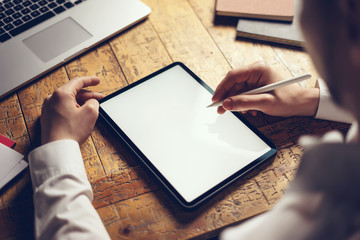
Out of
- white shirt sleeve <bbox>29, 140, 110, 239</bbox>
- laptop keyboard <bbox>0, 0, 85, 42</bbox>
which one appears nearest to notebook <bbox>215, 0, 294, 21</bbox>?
laptop keyboard <bbox>0, 0, 85, 42</bbox>

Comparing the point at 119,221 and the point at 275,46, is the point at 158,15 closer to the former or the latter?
the point at 275,46

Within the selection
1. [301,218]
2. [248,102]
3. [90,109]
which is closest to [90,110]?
[90,109]

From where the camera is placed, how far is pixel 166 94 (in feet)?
2.52

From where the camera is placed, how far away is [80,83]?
77 cm

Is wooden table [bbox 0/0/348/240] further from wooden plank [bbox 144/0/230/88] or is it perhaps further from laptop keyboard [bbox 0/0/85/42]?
laptop keyboard [bbox 0/0/85/42]

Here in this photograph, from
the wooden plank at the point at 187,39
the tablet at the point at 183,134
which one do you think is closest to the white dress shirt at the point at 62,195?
the tablet at the point at 183,134

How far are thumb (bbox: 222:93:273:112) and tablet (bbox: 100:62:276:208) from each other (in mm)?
36

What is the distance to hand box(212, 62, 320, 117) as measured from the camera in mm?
721

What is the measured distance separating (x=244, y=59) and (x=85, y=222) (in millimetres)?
578

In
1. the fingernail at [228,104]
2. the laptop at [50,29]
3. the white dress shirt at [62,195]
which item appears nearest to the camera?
the white dress shirt at [62,195]

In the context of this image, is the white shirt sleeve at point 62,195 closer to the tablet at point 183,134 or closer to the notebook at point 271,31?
the tablet at point 183,134

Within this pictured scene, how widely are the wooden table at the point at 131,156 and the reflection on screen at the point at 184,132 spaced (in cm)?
4

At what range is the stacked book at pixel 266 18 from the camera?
2.94ft

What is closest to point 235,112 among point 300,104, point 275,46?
point 300,104
